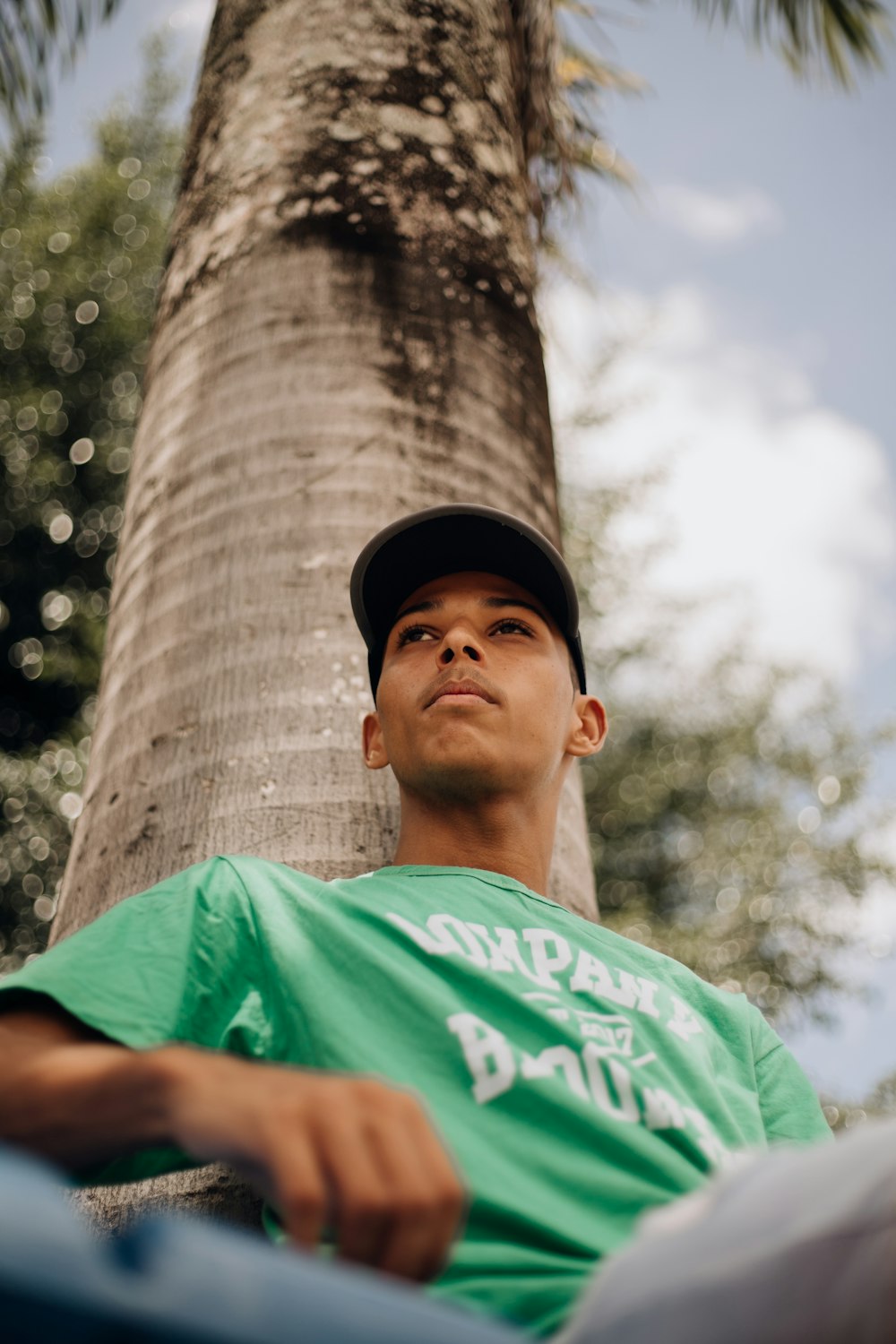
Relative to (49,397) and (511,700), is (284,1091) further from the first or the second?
(49,397)

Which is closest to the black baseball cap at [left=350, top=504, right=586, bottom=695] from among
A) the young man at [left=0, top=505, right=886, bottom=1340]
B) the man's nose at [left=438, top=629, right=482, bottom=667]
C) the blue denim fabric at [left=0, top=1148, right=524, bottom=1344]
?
the young man at [left=0, top=505, right=886, bottom=1340]

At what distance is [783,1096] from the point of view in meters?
1.83

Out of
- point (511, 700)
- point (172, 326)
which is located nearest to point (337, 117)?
point (172, 326)

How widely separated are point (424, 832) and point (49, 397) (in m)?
9.14

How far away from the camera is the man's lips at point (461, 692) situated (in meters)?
2.06

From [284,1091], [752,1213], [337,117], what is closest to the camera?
[752,1213]

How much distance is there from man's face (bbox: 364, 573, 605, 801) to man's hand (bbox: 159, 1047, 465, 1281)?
1.09 meters

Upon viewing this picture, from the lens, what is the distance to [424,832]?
1.98 metres

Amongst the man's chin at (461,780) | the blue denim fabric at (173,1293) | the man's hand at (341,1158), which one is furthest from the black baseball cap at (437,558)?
the blue denim fabric at (173,1293)

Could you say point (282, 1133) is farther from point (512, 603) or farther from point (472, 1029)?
point (512, 603)

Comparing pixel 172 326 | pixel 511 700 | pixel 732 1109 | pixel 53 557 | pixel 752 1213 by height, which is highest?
pixel 172 326

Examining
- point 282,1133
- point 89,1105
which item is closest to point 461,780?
point 89,1105

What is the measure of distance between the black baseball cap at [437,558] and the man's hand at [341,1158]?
127cm

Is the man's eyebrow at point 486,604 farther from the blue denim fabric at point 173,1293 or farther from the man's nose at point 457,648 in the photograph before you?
the blue denim fabric at point 173,1293
